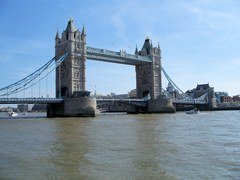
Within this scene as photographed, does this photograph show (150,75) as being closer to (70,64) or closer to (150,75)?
(150,75)

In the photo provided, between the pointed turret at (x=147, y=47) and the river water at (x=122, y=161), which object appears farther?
the pointed turret at (x=147, y=47)

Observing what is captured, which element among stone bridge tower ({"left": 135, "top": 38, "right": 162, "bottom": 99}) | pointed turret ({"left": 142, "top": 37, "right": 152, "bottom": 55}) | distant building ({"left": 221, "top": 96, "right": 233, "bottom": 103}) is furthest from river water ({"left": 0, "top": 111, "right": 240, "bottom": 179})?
distant building ({"left": 221, "top": 96, "right": 233, "bottom": 103})

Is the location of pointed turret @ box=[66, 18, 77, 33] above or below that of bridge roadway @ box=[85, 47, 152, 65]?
above

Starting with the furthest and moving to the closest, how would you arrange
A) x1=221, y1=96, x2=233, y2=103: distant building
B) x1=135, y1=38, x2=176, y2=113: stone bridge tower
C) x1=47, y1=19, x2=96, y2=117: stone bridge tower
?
x1=221, y1=96, x2=233, y2=103: distant building < x1=135, y1=38, x2=176, y2=113: stone bridge tower < x1=47, y1=19, x2=96, y2=117: stone bridge tower

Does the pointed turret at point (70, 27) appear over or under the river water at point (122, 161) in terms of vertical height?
over

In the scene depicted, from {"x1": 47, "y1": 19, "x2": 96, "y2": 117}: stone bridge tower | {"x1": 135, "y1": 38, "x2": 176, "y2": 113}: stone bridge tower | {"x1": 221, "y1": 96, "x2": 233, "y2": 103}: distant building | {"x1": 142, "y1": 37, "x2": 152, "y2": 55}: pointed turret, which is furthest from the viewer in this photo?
{"x1": 221, "y1": 96, "x2": 233, "y2": 103}: distant building

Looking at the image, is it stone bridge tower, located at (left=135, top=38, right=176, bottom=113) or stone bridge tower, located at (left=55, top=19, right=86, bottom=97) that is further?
stone bridge tower, located at (left=135, top=38, right=176, bottom=113)

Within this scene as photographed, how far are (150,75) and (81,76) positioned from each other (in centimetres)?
2469

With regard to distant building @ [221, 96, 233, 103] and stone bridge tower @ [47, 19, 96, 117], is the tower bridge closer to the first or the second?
stone bridge tower @ [47, 19, 96, 117]

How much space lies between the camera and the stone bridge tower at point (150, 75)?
85.1 m

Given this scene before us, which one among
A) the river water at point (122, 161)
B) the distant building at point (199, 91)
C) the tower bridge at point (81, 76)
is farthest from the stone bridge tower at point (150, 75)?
the river water at point (122, 161)

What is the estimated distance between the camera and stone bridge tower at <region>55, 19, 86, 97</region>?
6356 cm

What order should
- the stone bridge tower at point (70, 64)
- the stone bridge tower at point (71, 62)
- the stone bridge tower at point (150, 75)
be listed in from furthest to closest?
the stone bridge tower at point (150, 75)
the stone bridge tower at point (71, 62)
the stone bridge tower at point (70, 64)

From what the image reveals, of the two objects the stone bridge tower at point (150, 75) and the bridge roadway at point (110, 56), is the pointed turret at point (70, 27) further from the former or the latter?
the stone bridge tower at point (150, 75)
